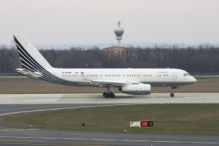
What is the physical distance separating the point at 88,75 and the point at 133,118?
61.1ft

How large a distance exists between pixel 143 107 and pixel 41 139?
1815cm

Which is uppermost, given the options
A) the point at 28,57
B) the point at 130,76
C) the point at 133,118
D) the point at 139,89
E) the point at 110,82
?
the point at 28,57

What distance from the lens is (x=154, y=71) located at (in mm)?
50375

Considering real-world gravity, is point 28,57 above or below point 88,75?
above

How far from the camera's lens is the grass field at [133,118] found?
88.5ft

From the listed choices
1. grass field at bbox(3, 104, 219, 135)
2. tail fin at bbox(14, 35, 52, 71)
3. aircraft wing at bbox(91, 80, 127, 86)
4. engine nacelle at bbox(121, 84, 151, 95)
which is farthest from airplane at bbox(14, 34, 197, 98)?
grass field at bbox(3, 104, 219, 135)

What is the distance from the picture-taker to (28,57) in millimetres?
49719

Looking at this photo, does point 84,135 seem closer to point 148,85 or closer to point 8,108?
point 8,108

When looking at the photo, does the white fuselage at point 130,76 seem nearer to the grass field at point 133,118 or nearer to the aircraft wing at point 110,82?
the aircraft wing at point 110,82

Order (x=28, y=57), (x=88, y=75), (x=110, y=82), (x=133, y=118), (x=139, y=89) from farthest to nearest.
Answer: (x=88, y=75)
(x=28, y=57)
(x=110, y=82)
(x=139, y=89)
(x=133, y=118)

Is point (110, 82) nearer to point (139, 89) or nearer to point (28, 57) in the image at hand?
point (139, 89)

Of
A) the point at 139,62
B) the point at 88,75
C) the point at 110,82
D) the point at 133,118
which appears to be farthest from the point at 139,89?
the point at 139,62

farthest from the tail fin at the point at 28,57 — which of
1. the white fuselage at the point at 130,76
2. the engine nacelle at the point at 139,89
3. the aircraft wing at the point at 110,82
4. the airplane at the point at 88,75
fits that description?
the engine nacelle at the point at 139,89

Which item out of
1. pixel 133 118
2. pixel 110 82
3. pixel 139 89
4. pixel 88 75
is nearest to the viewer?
pixel 133 118
